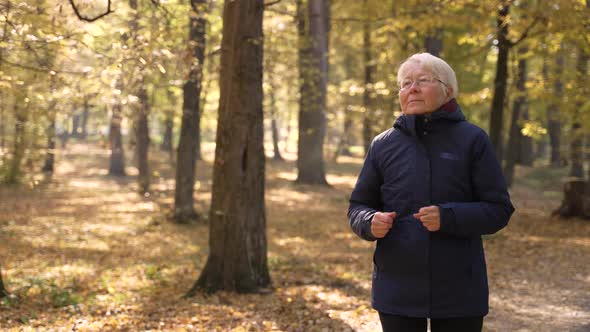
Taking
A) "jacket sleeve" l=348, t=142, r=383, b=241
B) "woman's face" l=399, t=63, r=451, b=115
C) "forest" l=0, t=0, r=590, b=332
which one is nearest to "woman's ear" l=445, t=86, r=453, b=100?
"woman's face" l=399, t=63, r=451, b=115

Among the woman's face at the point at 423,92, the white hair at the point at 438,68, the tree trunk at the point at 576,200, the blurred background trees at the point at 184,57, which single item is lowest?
the tree trunk at the point at 576,200

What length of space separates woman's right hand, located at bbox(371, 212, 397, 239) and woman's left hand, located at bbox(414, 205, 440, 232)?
14 cm

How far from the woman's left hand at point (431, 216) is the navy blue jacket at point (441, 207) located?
5 centimetres

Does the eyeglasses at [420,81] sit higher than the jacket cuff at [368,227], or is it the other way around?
the eyeglasses at [420,81]

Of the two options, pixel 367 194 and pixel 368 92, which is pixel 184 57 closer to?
pixel 367 194

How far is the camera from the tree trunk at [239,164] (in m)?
7.59

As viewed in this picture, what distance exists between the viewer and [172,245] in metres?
13.2

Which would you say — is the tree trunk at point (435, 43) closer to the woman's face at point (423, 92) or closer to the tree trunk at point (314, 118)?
the tree trunk at point (314, 118)

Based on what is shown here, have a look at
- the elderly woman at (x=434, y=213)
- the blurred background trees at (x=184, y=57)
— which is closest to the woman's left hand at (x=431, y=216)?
the elderly woman at (x=434, y=213)

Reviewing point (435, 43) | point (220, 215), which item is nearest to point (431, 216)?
point (220, 215)

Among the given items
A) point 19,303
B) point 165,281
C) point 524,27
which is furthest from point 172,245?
point 524,27

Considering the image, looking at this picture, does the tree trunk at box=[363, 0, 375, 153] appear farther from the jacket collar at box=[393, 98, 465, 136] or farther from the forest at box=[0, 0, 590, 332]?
the jacket collar at box=[393, 98, 465, 136]

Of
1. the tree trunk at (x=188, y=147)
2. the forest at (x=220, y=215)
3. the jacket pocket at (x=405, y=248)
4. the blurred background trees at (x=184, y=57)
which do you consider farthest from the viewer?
the tree trunk at (x=188, y=147)

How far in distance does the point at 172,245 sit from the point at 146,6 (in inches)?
225
